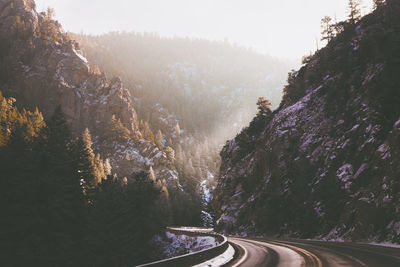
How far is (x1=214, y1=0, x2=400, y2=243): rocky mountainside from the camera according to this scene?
22422 millimetres

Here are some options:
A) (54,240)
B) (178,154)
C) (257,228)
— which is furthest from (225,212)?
(178,154)

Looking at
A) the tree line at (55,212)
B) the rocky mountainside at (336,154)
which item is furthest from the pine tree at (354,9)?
the tree line at (55,212)

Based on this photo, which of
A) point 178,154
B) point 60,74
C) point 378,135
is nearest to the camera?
point 378,135

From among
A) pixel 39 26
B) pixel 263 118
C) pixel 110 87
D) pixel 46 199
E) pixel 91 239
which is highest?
pixel 39 26

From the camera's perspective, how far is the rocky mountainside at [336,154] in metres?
22.4

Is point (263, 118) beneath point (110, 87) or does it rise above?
beneath

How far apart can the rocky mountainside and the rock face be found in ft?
262

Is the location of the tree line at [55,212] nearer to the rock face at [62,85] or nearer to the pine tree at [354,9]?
the pine tree at [354,9]

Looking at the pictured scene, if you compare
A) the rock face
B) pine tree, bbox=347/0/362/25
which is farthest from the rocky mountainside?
the rock face

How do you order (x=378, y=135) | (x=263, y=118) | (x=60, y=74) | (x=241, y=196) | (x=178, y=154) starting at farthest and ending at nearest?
(x=178, y=154) < (x=60, y=74) < (x=263, y=118) < (x=241, y=196) < (x=378, y=135)

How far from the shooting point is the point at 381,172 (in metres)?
22.4

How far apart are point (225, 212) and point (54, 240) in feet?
117

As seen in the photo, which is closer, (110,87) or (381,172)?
(381,172)

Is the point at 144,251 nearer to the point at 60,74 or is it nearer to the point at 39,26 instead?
the point at 60,74
